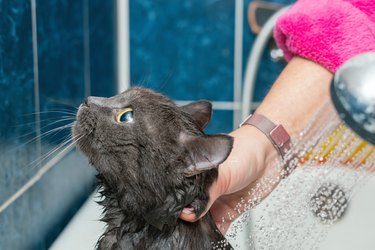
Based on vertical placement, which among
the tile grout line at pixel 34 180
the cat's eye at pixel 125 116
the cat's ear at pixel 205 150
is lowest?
the tile grout line at pixel 34 180

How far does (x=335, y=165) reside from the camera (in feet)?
3.76

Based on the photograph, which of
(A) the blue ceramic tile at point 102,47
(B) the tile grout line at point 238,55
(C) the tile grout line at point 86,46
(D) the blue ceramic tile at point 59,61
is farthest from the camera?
(B) the tile grout line at point 238,55

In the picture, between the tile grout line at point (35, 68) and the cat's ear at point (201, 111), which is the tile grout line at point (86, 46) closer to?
the tile grout line at point (35, 68)

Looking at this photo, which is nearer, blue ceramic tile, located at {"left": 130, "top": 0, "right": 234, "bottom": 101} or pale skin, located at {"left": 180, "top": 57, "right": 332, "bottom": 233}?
pale skin, located at {"left": 180, "top": 57, "right": 332, "bottom": 233}

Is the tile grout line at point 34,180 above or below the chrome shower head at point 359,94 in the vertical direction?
below

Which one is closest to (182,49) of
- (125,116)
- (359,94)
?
(125,116)

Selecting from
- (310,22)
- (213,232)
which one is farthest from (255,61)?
(213,232)

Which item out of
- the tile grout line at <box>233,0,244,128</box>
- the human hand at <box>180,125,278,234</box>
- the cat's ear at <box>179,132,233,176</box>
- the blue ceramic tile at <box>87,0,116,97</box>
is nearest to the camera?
the cat's ear at <box>179,132,233,176</box>

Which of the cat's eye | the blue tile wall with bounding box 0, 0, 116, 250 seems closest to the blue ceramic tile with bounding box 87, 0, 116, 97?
the blue tile wall with bounding box 0, 0, 116, 250

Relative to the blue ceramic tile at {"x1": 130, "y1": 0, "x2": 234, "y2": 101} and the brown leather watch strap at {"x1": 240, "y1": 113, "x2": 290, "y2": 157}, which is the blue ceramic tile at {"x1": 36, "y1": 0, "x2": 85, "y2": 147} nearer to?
the brown leather watch strap at {"x1": 240, "y1": 113, "x2": 290, "y2": 157}

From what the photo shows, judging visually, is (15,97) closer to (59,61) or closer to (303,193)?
(59,61)

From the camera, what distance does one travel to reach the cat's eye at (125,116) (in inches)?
36.1

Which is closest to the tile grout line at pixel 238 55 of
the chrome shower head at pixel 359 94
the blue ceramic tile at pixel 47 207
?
the blue ceramic tile at pixel 47 207

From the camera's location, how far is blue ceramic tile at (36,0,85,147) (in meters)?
1.24
